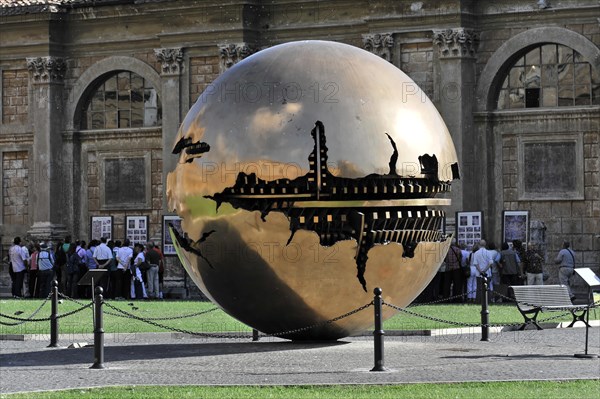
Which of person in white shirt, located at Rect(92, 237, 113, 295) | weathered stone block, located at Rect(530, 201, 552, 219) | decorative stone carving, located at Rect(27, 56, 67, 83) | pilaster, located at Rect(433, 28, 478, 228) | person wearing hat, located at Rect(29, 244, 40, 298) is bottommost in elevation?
person wearing hat, located at Rect(29, 244, 40, 298)

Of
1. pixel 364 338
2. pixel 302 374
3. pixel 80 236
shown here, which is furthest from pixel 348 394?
pixel 80 236

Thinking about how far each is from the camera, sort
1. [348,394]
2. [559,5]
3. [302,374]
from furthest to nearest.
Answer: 1. [559,5]
2. [302,374]
3. [348,394]

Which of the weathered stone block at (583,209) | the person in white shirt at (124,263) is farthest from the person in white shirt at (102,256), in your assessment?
A: the weathered stone block at (583,209)

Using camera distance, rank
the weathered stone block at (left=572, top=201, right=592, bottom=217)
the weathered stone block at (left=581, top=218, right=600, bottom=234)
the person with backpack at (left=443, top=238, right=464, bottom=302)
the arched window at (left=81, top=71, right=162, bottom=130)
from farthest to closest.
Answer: the arched window at (left=81, top=71, right=162, bottom=130) → the weathered stone block at (left=572, top=201, right=592, bottom=217) → the weathered stone block at (left=581, top=218, right=600, bottom=234) → the person with backpack at (left=443, top=238, right=464, bottom=302)

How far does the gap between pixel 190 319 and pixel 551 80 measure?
15527 mm

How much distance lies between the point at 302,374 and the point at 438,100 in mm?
25471

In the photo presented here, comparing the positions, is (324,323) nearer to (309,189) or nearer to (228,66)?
(309,189)

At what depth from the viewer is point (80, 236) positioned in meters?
49.8

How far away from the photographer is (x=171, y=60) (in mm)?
47656

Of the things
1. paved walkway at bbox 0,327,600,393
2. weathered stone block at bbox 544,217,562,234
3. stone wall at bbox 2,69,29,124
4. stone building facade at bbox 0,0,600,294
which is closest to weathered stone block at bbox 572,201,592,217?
stone building facade at bbox 0,0,600,294

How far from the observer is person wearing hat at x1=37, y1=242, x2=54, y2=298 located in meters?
44.1

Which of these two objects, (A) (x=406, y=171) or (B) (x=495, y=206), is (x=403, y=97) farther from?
(B) (x=495, y=206)

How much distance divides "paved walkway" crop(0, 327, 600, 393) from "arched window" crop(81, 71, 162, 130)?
24.1 m

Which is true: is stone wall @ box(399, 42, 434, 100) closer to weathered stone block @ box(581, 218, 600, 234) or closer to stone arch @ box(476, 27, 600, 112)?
stone arch @ box(476, 27, 600, 112)
